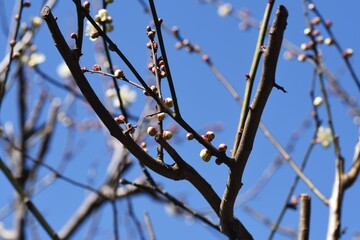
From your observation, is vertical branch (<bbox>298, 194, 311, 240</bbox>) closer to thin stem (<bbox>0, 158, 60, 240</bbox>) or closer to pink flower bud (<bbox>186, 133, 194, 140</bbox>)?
pink flower bud (<bbox>186, 133, 194, 140</bbox>)

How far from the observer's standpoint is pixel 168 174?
43.1 inches

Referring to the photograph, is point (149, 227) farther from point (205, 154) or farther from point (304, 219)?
point (205, 154)

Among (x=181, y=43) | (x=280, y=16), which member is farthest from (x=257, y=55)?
(x=181, y=43)

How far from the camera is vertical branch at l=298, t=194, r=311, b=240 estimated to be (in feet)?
4.66

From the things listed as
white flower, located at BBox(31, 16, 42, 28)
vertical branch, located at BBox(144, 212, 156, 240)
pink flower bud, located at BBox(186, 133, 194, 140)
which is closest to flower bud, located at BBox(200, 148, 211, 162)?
pink flower bud, located at BBox(186, 133, 194, 140)

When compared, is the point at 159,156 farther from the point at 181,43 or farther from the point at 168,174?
the point at 181,43

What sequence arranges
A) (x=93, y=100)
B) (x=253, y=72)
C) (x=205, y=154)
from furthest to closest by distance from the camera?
(x=253, y=72) < (x=205, y=154) < (x=93, y=100)

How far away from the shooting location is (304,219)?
A: 1.43 m

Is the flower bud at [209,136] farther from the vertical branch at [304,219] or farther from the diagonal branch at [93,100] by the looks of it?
the vertical branch at [304,219]

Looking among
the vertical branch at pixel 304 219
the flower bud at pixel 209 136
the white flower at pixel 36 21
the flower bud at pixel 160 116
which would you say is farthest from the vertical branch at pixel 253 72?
the white flower at pixel 36 21

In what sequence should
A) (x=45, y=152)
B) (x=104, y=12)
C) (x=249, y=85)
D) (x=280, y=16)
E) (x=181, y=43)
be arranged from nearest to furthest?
(x=280, y=16) < (x=249, y=85) < (x=104, y=12) < (x=181, y=43) < (x=45, y=152)

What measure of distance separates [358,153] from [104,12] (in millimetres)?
1231

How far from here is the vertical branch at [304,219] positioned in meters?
1.42

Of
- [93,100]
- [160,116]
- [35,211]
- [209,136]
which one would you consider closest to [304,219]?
[209,136]
